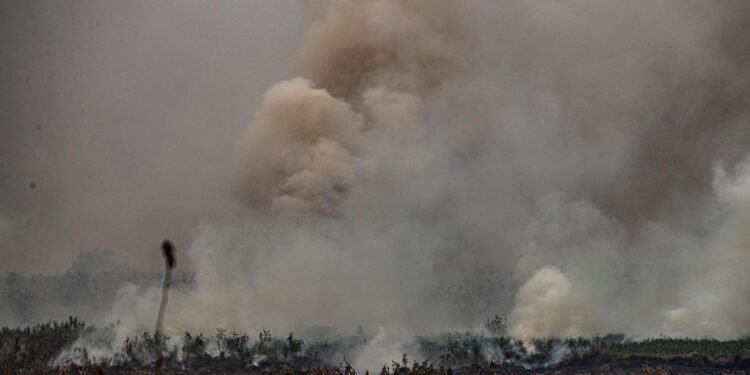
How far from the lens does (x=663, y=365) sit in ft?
603

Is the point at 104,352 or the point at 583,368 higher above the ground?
the point at 104,352

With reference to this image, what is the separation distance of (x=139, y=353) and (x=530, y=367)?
103 metres

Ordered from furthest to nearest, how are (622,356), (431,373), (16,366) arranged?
(622,356) → (16,366) → (431,373)

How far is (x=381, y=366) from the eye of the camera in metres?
192

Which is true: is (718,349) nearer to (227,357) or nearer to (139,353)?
(227,357)

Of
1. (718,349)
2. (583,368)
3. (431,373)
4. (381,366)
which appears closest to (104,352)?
(381,366)

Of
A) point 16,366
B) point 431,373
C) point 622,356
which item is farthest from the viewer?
point 622,356

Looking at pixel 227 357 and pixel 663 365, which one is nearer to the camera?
pixel 663 365

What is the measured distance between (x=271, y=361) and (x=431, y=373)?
166 ft

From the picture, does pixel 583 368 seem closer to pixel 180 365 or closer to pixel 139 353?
pixel 180 365

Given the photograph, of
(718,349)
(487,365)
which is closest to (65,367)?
(487,365)

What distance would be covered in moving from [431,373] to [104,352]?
9037 cm

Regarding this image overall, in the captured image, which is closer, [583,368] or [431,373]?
[431,373]

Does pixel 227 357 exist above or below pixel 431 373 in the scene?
above
